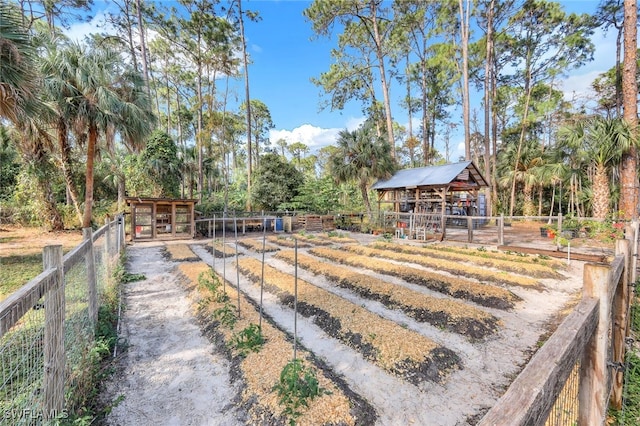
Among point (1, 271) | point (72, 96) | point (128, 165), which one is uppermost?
point (72, 96)

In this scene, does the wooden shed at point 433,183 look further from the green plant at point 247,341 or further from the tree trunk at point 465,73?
the green plant at point 247,341

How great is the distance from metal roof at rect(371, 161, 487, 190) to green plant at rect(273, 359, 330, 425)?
1111 cm

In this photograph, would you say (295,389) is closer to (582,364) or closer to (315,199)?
(582,364)

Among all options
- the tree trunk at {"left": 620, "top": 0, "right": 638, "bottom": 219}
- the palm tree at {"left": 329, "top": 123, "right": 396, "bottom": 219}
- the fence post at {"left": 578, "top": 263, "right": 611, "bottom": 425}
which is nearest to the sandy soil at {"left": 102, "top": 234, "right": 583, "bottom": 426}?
the fence post at {"left": 578, "top": 263, "right": 611, "bottom": 425}

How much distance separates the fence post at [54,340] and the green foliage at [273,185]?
15963mm

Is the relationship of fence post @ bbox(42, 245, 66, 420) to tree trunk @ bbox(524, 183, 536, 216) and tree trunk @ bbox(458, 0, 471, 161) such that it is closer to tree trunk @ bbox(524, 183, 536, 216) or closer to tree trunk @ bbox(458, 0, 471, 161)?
tree trunk @ bbox(458, 0, 471, 161)

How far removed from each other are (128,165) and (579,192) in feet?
80.4

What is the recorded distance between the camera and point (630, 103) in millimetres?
8172

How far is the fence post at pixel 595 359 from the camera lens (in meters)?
1.42

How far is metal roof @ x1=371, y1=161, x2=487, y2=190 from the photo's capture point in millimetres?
12047

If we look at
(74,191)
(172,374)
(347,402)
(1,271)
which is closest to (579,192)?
(347,402)

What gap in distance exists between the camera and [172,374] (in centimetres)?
291

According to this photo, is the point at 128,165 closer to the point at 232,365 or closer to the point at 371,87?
the point at 232,365

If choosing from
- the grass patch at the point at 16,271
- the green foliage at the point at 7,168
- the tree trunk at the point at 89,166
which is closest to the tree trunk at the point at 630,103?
the grass patch at the point at 16,271
